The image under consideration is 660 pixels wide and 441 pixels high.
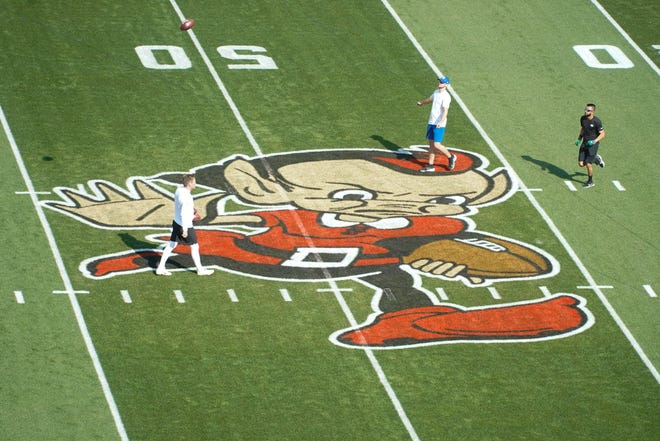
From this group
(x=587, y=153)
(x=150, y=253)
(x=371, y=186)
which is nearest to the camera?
(x=150, y=253)

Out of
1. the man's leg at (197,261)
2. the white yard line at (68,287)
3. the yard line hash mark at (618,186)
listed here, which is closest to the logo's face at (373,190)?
the yard line hash mark at (618,186)

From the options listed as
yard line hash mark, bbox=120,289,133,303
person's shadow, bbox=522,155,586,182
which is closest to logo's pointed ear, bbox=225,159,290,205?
yard line hash mark, bbox=120,289,133,303

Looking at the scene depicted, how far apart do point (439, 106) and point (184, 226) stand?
814 cm

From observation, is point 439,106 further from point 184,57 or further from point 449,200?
point 184,57

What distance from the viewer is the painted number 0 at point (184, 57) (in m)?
35.2

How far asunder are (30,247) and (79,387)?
4.86 metres

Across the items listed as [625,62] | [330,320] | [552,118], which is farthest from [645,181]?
[330,320]

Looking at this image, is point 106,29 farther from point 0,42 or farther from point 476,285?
point 476,285

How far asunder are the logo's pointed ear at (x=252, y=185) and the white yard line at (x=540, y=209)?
5.46 meters

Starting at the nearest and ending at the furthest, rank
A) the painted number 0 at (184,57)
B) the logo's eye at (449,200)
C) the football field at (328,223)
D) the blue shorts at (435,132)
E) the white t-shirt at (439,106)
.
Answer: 1. the football field at (328,223)
2. the logo's eye at (449,200)
3. the white t-shirt at (439,106)
4. the blue shorts at (435,132)
5. the painted number 0 at (184,57)

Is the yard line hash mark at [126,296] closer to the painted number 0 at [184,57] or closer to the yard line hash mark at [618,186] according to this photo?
the painted number 0 at [184,57]

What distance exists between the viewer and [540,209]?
30.5 meters

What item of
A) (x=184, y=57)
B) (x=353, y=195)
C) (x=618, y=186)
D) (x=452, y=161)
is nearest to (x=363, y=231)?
(x=353, y=195)

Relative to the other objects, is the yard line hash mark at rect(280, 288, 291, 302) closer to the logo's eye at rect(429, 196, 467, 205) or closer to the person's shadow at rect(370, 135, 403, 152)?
the logo's eye at rect(429, 196, 467, 205)
